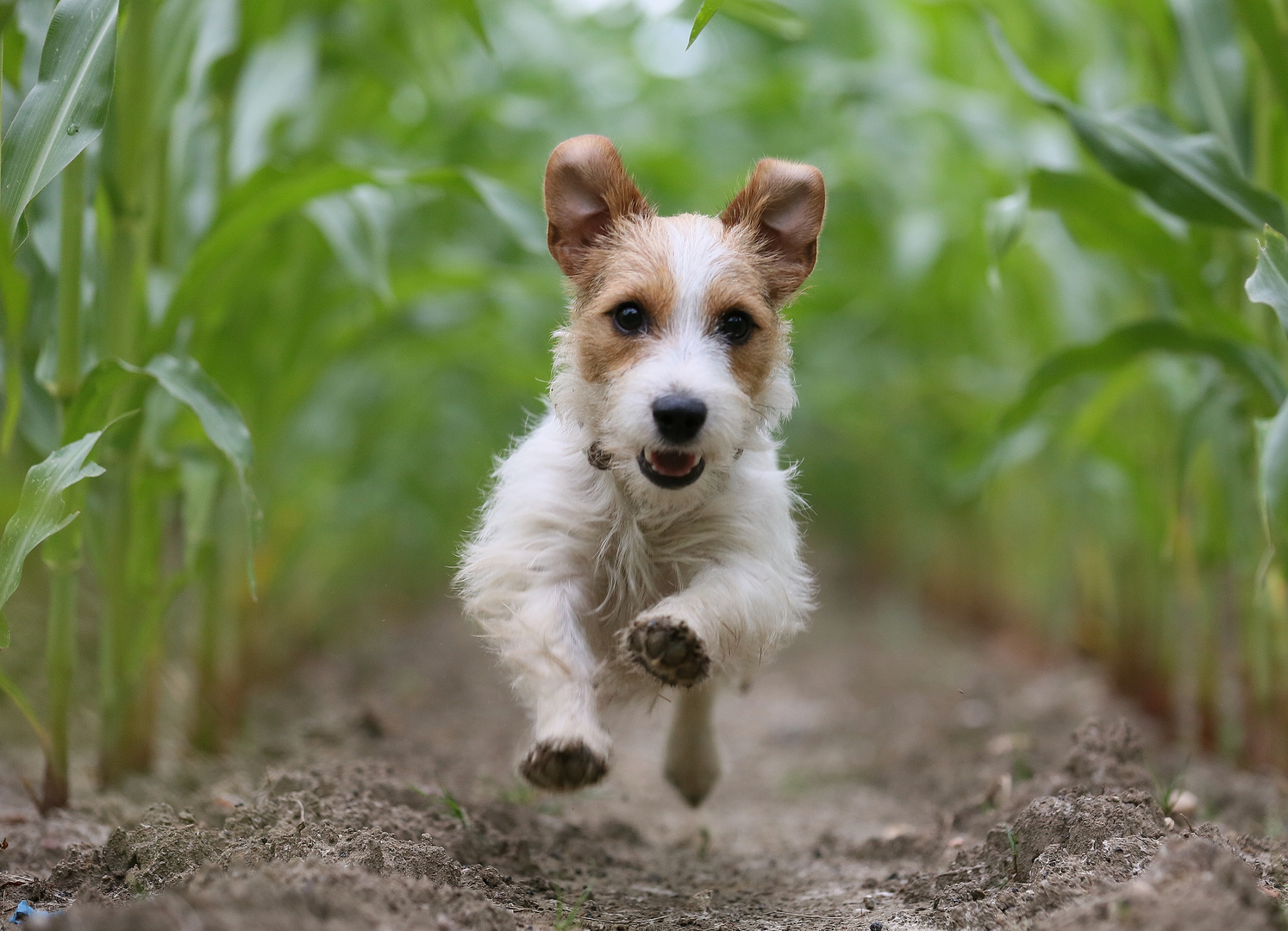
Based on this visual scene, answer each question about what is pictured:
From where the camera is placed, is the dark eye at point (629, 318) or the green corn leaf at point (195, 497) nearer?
the dark eye at point (629, 318)

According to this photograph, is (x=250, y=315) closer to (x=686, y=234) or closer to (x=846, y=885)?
(x=686, y=234)

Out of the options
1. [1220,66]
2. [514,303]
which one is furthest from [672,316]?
[514,303]

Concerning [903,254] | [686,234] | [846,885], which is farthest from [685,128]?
[846,885]

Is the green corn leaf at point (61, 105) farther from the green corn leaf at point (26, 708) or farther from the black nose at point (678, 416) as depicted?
A: the black nose at point (678, 416)

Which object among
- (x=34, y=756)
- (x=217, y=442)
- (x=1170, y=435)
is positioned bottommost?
(x=34, y=756)

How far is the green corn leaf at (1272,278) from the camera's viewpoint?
2549mm

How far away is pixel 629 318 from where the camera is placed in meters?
2.61

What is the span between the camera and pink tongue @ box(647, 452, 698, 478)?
2.47 m

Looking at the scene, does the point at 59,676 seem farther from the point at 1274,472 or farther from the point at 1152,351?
the point at 1152,351

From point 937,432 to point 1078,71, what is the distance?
309 cm

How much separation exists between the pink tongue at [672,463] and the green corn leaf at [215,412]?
99 cm

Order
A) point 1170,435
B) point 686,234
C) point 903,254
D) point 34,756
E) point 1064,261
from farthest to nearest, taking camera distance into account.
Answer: point 903,254 < point 1064,261 < point 1170,435 < point 34,756 < point 686,234

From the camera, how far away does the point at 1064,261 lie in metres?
4.94

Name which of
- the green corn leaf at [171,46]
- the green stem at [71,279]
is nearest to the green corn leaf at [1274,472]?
the green stem at [71,279]
